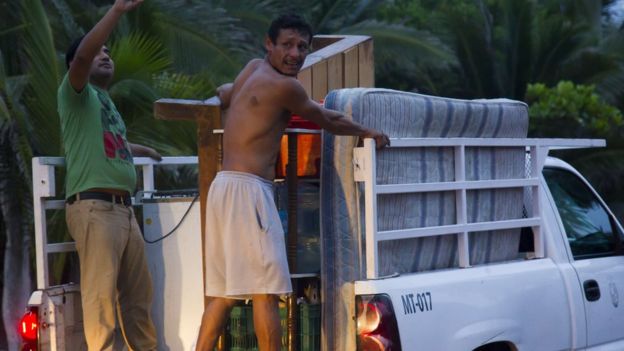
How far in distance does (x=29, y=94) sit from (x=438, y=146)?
486 cm

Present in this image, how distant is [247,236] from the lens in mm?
4613

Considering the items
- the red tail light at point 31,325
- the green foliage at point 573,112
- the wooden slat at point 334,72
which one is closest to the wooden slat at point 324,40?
the wooden slat at point 334,72

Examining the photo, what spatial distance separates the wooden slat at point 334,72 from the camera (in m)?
6.27

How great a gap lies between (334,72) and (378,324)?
2239mm

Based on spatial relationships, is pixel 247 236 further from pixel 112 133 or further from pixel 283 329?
pixel 112 133

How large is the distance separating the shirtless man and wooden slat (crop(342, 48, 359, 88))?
1580 mm

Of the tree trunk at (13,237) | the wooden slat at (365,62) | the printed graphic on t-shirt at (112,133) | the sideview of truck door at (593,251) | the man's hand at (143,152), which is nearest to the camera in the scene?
the printed graphic on t-shirt at (112,133)

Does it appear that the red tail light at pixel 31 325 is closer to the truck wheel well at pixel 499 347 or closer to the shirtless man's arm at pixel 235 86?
the shirtless man's arm at pixel 235 86

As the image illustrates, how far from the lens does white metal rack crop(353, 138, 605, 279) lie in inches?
178

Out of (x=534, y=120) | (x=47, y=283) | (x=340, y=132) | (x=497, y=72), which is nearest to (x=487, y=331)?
(x=340, y=132)

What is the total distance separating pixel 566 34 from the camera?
15.2 m

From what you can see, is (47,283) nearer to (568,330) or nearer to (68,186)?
(68,186)

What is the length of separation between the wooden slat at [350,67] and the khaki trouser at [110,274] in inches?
71.3

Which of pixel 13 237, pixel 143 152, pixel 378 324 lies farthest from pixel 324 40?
pixel 13 237
